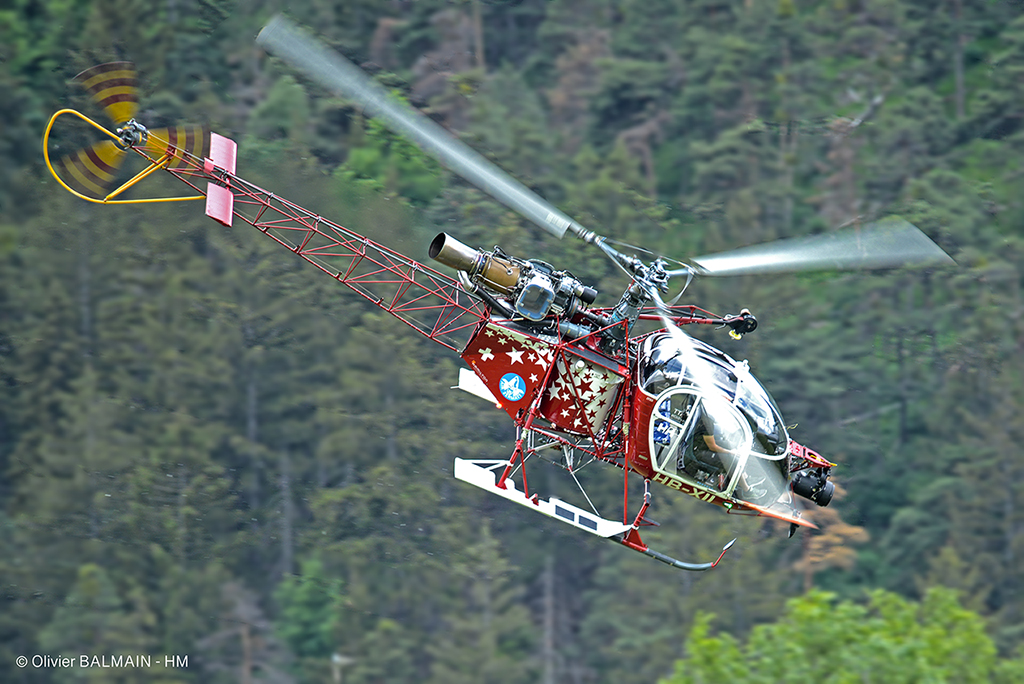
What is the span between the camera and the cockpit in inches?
396

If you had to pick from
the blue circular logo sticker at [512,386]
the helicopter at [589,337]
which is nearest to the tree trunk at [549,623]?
the helicopter at [589,337]

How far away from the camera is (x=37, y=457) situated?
2091 centimetres

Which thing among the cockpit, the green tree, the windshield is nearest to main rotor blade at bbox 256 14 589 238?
the windshield

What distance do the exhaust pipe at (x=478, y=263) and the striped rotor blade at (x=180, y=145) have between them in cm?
→ 270

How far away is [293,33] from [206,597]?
12575 millimetres

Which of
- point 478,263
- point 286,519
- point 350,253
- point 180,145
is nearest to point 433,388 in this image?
point 286,519

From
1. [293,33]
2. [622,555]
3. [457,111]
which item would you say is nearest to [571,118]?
[457,111]

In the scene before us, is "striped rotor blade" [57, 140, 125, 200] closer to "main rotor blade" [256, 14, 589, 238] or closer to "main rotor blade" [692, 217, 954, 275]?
"main rotor blade" [256, 14, 589, 238]

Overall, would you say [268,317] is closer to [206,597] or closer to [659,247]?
[206,597]

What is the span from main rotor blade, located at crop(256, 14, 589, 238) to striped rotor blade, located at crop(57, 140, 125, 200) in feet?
6.27

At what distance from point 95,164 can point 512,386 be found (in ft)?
15.4

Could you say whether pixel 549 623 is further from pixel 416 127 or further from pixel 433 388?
pixel 416 127

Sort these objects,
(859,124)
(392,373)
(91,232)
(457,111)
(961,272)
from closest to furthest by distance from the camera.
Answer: (392,373)
(91,232)
(457,111)
(961,272)
(859,124)

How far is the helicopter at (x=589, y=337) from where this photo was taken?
998 centimetres
